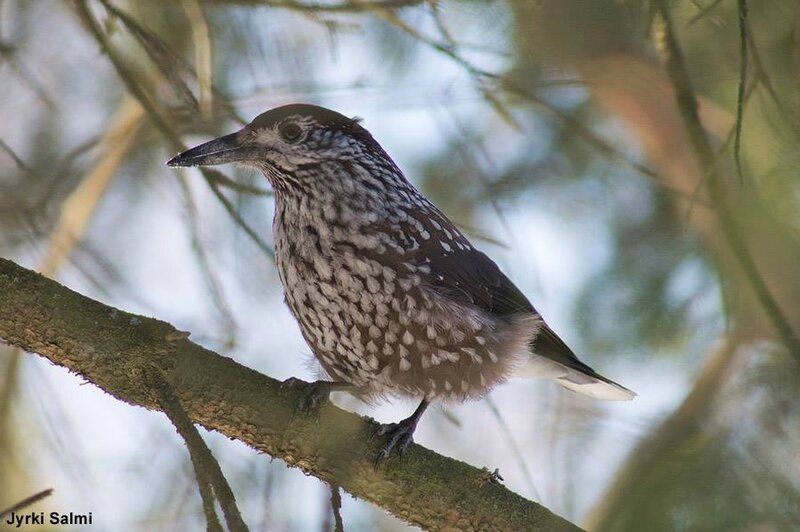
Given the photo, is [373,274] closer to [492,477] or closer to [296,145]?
[296,145]

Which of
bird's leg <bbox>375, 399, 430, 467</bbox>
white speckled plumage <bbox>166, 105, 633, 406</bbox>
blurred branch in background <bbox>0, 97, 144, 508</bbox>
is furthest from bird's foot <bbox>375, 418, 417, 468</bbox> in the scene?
blurred branch in background <bbox>0, 97, 144, 508</bbox>

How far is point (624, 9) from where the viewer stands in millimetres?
3305

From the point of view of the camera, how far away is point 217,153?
4.00 m

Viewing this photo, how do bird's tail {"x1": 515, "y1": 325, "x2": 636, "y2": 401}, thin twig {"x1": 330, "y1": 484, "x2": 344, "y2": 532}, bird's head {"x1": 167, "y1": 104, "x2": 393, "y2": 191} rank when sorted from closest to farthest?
1. thin twig {"x1": 330, "y1": 484, "x2": 344, "y2": 532}
2. bird's head {"x1": 167, "y1": 104, "x2": 393, "y2": 191}
3. bird's tail {"x1": 515, "y1": 325, "x2": 636, "y2": 401}

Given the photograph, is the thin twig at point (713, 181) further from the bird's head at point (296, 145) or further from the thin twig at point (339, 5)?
the bird's head at point (296, 145)

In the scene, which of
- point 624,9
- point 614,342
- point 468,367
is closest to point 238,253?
point 468,367

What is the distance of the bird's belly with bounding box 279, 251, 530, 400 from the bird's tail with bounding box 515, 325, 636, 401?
60cm

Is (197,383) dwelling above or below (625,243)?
below

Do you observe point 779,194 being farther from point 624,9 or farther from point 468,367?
point 468,367

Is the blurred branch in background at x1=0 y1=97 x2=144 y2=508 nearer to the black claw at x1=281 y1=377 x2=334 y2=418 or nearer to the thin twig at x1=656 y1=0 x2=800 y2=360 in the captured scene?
the black claw at x1=281 y1=377 x2=334 y2=418

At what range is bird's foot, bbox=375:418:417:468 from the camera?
3504 millimetres

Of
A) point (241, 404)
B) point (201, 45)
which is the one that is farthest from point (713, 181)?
point (201, 45)

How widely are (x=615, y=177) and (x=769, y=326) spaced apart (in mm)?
1924

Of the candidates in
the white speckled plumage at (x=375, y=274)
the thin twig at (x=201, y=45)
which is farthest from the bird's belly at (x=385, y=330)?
the thin twig at (x=201, y=45)
